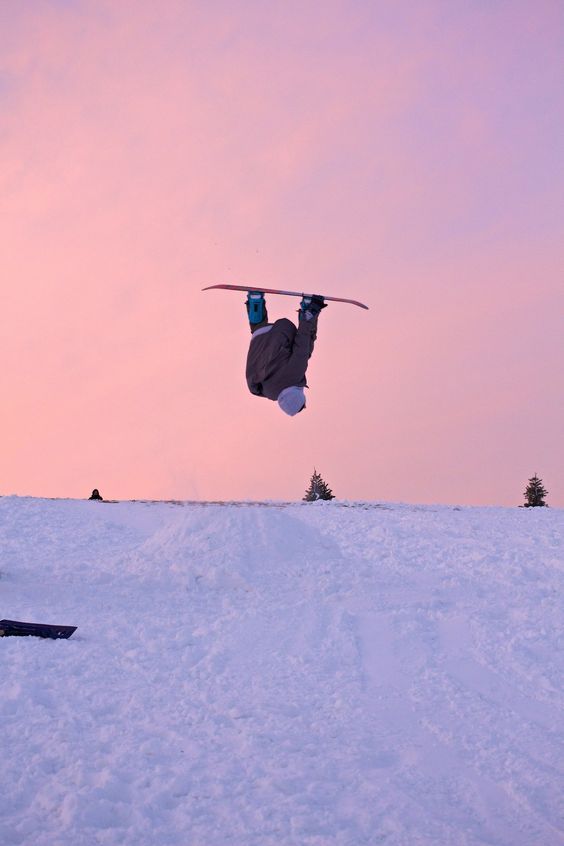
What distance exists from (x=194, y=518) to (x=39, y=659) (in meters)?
8.34

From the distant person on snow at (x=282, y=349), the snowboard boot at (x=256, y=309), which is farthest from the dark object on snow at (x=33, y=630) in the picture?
the snowboard boot at (x=256, y=309)

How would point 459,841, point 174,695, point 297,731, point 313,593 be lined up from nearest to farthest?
point 459,841
point 297,731
point 174,695
point 313,593

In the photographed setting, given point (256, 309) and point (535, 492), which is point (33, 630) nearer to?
point (256, 309)

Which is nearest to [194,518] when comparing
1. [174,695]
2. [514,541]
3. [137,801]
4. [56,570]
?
[56,570]

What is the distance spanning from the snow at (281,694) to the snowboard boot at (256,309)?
390 cm

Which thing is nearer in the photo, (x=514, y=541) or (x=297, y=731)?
(x=297, y=731)

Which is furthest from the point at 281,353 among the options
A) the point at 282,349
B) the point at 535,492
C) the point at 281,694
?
the point at 535,492

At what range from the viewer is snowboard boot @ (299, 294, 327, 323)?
7836mm

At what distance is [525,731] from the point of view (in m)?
6.84

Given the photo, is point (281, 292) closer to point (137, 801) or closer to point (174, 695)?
point (174, 695)

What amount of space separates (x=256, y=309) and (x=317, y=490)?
29421 mm

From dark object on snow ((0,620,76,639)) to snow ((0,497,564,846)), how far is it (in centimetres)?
20

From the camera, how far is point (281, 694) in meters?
7.53

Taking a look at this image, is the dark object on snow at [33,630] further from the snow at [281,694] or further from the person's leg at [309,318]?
the person's leg at [309,318]
